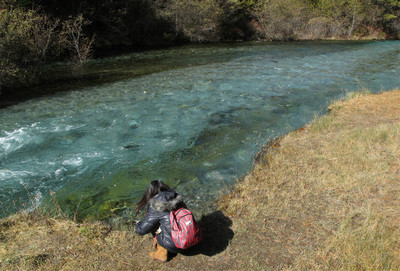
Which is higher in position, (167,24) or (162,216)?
(167,24)

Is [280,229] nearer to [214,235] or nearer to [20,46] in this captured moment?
[214,235]

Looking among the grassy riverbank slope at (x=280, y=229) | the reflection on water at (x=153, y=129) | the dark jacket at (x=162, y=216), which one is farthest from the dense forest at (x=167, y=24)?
the dark jacket at (x=162, y=216)

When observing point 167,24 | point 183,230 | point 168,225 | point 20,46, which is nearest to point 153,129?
point 168,225

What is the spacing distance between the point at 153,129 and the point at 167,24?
26.1 metres

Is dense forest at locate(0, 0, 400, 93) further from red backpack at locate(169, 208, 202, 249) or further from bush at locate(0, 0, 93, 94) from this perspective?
red backpack at locate(169, 208, 202, 249)

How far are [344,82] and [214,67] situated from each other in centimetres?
715

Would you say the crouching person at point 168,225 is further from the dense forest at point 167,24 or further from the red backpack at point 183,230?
the dense forest at point 167,24

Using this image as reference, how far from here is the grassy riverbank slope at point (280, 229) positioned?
3.79 metres

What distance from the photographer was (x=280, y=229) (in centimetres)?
443

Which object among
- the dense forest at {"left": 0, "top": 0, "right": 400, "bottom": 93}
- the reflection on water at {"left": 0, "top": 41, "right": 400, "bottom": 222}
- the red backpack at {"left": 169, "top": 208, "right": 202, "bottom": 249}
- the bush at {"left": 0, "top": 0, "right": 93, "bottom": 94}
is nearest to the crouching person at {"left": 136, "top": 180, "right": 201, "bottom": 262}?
the red backpack at {"left": 169, "top": 208, "right": 202, "bottom": 249}

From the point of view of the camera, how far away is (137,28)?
102 ft

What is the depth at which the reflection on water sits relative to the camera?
6027 millimetres

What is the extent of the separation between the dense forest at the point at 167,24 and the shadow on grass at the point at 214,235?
11.3 metres

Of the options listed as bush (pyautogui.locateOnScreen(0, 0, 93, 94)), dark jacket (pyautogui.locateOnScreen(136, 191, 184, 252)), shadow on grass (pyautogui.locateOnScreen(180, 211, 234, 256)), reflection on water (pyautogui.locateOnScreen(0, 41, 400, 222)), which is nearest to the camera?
dark jacket (pyautogui.locateOnScreen(136, 191, 184, 252))
